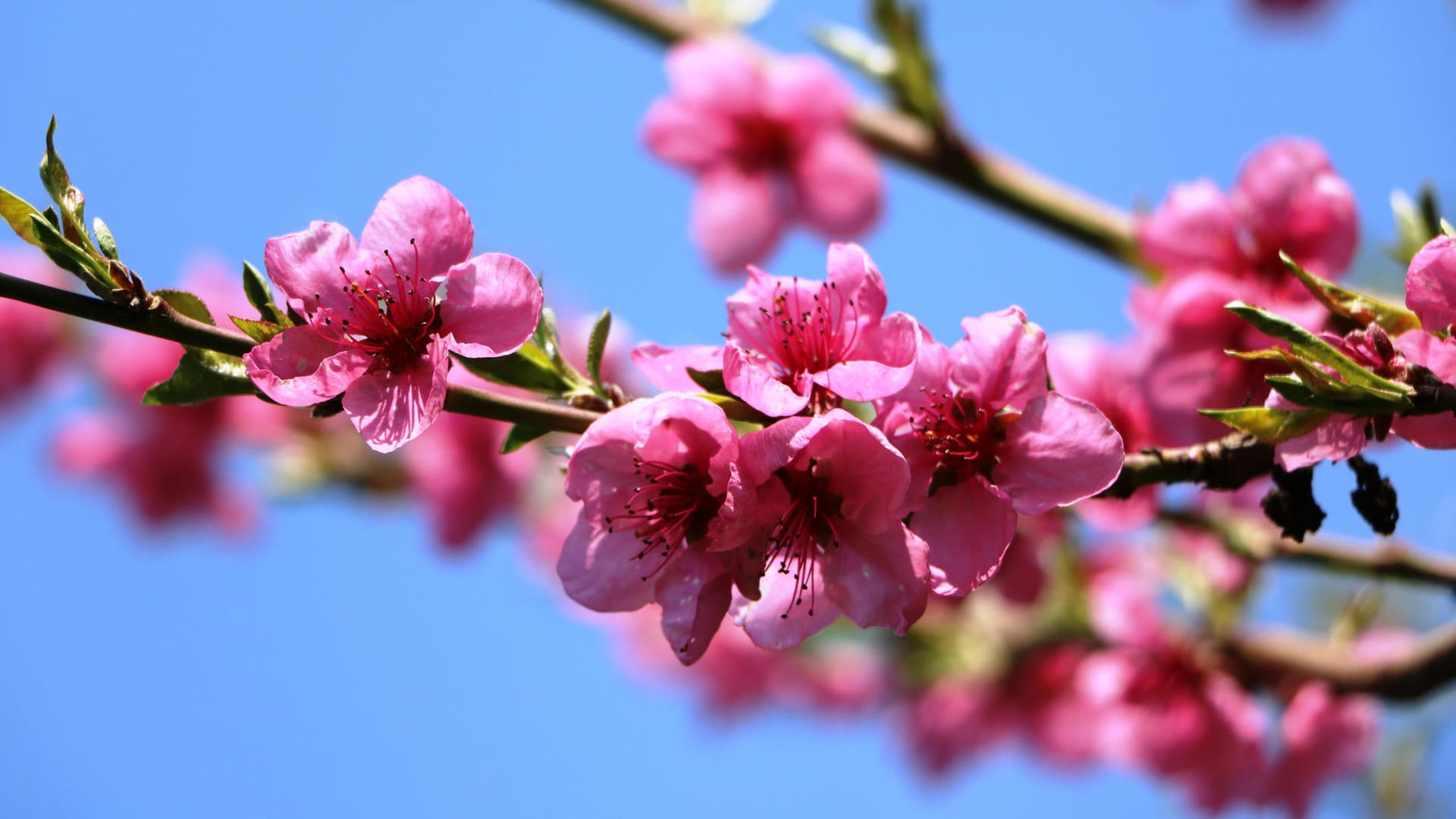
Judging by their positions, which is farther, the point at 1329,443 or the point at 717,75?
the point at 717,75

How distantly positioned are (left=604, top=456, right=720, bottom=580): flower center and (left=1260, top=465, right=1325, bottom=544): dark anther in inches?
20.2

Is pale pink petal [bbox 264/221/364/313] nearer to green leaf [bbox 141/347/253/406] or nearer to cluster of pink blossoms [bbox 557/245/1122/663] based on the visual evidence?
green leaf [bbox 141/347/253/406]

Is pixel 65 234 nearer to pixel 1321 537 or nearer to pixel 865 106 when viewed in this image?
pixel 1321 537

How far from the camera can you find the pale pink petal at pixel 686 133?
9.60ft

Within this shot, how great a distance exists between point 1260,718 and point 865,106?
1646 millimetres

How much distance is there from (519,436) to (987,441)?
439 millimetres

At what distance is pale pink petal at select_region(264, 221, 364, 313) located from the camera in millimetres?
1109

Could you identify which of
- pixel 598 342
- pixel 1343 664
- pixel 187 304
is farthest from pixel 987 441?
pixel 1343 664

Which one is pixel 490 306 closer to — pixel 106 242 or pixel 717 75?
pixel 106 242

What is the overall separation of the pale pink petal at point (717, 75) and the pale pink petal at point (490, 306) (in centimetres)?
186

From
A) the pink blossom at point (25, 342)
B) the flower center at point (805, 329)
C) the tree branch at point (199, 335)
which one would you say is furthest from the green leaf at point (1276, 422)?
the pink blossom at point (25, 342)

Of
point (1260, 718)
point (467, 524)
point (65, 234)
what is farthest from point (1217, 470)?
point (467, 524)

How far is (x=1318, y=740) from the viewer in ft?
6.88

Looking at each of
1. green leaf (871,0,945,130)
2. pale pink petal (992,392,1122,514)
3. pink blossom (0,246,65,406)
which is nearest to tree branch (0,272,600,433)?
pale pink petal (992,392,1122,514)
